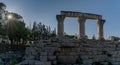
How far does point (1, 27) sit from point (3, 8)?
4.64 metres

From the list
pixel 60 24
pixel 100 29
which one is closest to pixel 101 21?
pixel 100 29

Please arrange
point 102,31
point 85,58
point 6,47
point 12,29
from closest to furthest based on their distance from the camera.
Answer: point 85,58 → point 102,31 → point 6,47 → point 12,29

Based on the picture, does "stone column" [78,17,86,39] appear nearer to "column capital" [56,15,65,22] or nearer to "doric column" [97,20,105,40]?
"column capital" [56,15,65,22]

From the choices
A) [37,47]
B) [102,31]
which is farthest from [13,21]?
[37,47]

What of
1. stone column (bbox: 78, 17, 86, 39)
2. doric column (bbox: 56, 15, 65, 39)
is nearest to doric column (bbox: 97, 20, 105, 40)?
stone column (bbox: 78, 17, 86, 39)

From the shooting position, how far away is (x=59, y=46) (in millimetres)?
17203

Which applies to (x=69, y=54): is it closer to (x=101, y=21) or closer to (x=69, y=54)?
(x=69, y=54)

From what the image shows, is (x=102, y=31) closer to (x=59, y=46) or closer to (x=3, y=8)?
(x=59, y=46)

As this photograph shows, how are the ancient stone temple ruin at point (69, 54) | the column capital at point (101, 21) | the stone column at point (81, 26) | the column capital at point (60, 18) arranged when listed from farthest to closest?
1. the column capital at point (101, 21)
2. the stone column at point (81, 26)
3. the column capital at point (60, 18)
4. the ancient stone temple ruin at point (69, 54)

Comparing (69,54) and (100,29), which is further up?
(100,29)

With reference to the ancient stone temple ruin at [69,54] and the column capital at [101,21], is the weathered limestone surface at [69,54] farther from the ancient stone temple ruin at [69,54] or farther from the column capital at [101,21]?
the column capital at [101,21]

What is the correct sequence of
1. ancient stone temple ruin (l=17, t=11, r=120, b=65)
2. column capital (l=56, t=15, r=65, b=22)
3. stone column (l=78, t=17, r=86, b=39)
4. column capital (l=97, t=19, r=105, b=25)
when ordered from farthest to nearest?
column capital (l=97, t=19, r=105, b=25) → stone column (l=78, t=17, r=86, b=39) → column capital (l=56, t=15, r=65, b=22) → ancient stone temple ruin (l=17, t=11, r=120, b=65)

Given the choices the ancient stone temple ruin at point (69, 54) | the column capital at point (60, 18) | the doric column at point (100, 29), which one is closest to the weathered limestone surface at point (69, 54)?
the ancient stone temple ruin at point (69, 54)

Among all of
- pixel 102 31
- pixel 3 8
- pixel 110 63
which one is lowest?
pixel 110 63
